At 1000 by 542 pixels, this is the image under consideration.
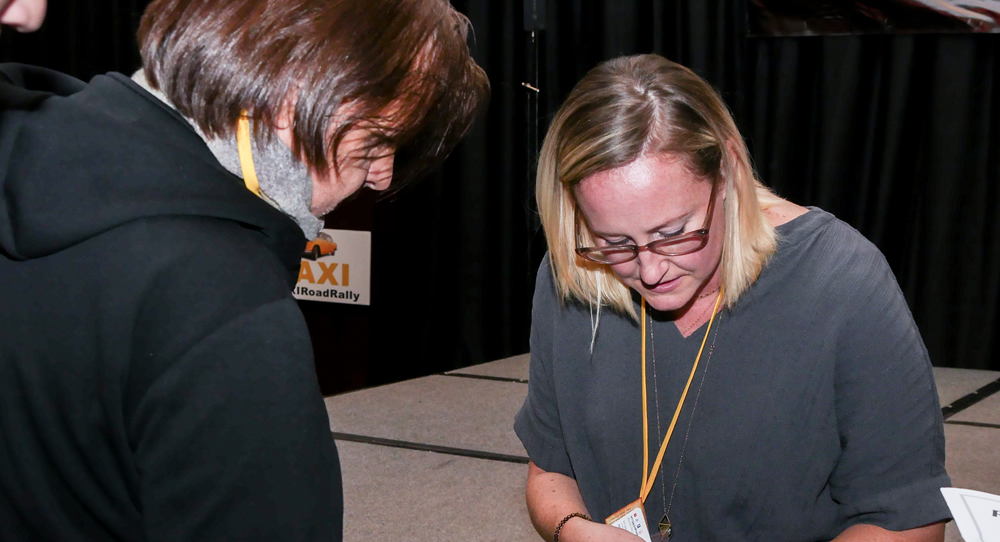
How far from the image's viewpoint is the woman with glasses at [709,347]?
1.12 m

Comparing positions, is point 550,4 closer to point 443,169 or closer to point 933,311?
point 443,169

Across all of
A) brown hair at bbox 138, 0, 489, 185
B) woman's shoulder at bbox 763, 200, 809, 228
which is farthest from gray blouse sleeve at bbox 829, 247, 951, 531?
brown hair at bbox 138, 0, 489, 185

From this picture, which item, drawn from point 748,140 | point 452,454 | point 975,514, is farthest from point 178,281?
point 748,140

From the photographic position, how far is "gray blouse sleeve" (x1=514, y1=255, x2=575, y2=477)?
1.37 metres

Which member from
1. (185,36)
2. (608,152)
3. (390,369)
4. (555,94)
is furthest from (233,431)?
(555,94)

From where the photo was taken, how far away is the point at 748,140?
364 centimetres

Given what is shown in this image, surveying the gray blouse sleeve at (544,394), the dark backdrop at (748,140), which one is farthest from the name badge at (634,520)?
the dark backdrop at (748,140)

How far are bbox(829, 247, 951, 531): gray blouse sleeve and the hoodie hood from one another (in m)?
0.78

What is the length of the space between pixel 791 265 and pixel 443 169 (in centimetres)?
258

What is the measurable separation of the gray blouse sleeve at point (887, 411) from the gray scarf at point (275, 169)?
751mm

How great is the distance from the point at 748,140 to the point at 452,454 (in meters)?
2.03

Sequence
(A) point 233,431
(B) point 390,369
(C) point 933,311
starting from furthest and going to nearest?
(B) point 390,369
(C) point 933,311
(A) point 233,431

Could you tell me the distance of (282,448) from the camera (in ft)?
2.00

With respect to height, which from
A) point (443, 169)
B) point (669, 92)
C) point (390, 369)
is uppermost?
point (669, 92)
